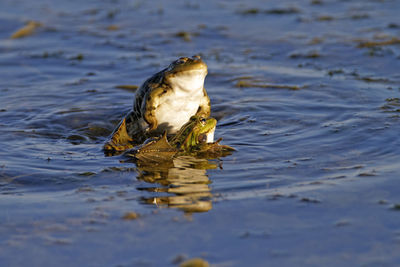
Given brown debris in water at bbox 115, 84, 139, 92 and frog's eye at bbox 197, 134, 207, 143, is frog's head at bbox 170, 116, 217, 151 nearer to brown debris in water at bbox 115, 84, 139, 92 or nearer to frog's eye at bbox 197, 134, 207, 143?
frog's eye at bbox 197, 134, 207, 143

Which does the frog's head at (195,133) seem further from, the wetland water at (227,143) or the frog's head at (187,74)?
the frog's head at (187,74)

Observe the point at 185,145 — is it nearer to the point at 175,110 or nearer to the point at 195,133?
the point at 195,133

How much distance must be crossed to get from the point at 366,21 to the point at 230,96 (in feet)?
17.4

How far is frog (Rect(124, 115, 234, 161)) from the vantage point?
5977 mm

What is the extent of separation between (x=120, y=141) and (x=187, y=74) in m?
1.02

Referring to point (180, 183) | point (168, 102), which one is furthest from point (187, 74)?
point (180, 183)

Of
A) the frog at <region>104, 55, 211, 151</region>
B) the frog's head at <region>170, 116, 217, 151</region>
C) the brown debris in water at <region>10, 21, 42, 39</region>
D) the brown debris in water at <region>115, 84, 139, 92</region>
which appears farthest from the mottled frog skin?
the brown debris in water at <region>10, 21, 42, 39</region>

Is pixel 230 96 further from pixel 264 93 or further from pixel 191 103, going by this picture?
Result: pixel 191 103

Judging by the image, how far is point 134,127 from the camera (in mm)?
6949

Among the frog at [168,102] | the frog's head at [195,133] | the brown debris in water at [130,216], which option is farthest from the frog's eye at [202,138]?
the brown debris in water at [130,216]

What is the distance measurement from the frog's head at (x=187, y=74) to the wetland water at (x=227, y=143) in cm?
79

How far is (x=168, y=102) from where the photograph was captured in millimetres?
6590

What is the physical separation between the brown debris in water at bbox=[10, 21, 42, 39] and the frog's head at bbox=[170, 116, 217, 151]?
7873 mm

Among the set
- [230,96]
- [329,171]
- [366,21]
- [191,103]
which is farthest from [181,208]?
[366,21]
